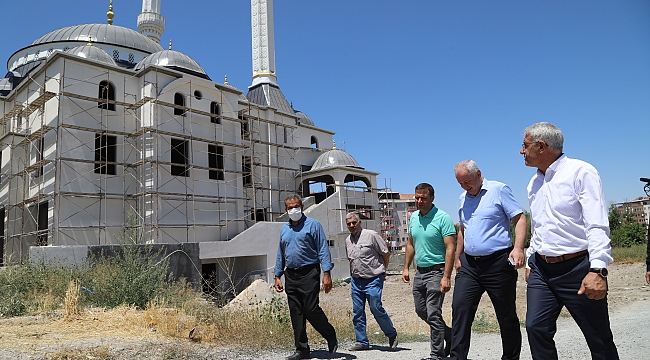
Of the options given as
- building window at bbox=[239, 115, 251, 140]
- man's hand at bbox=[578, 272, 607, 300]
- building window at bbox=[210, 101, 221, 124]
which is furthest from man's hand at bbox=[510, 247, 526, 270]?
building window at bbox=[239, 115, 251, 140]

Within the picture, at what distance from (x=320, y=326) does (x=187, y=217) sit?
15.9 metres

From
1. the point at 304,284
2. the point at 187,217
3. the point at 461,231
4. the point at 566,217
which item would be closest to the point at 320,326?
the point at 304,284

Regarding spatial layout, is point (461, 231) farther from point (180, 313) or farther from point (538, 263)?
point (180, 313)

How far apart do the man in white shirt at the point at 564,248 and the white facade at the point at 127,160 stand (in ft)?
52.5

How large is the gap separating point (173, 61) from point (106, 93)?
342 cm

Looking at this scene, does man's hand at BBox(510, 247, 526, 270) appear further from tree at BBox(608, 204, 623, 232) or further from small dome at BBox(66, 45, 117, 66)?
tree at BBox(608, 204, 623, 232)

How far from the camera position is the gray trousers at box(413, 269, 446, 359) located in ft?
16.4

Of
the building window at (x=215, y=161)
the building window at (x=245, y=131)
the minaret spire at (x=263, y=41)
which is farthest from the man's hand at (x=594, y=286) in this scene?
the minaret spire at (x=263, y=41)

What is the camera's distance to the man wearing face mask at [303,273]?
17.5 feet

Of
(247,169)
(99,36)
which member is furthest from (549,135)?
(99,36)

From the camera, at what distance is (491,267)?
4.24 metres

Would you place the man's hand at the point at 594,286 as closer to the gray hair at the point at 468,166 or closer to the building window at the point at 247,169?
the gray hair at the point at 468,166

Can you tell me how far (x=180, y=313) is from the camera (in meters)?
7.47

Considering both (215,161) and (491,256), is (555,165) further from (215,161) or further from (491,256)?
(215,161)
